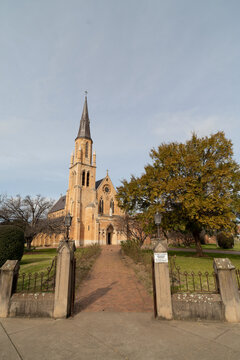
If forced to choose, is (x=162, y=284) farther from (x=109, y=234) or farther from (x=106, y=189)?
(x=106, y=189)

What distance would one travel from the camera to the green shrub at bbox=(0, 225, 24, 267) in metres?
11.1

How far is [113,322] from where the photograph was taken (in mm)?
4559

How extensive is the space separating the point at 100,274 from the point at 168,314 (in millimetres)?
6929

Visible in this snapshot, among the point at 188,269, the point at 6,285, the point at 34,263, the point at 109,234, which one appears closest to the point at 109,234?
the point at 109,234

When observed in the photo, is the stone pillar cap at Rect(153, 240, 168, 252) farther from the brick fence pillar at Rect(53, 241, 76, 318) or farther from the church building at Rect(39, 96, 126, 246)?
the church building at Rect(39, 96, 126, 246)

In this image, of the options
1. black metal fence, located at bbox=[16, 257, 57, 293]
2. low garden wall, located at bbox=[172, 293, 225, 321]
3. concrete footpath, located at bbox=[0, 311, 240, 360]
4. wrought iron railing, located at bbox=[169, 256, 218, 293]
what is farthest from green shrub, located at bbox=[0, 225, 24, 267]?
low garden wall, located at bbox=[172, 293, 225, 321]

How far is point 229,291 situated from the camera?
4.81 m

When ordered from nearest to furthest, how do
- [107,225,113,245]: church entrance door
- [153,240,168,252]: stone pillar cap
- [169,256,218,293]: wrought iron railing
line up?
[169,256,218,293]: wrought iron railing
[153,240,168,252]: stone pillar cap
[107,225,113,245]: church entrance door

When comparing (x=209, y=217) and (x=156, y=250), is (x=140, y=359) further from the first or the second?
(x=209, y=217)

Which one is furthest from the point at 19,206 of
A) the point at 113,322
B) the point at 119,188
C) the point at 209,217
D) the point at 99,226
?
the point at 113,322

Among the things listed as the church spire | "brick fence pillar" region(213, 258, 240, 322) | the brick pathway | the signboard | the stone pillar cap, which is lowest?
the brick pathway

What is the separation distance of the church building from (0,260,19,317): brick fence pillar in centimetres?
3413

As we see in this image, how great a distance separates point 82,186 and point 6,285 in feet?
134

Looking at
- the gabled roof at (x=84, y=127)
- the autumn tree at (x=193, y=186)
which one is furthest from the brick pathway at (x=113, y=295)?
the gabled roof at (x=84, y=127)
